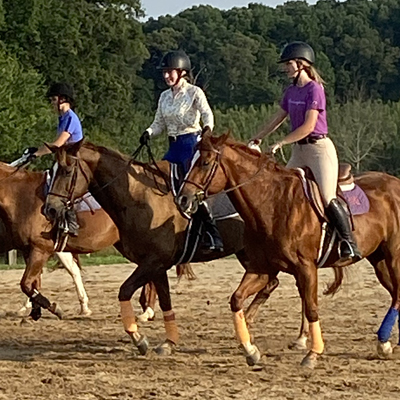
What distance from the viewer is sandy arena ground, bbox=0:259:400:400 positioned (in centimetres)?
747

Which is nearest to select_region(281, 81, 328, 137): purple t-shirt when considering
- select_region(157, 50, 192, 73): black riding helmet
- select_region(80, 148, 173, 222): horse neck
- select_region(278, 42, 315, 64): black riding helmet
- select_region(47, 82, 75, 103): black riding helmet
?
select_region(278, 42, 315, 64): black riding helmet

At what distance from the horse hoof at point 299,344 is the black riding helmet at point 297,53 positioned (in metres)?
2.87

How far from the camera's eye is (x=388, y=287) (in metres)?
9.78

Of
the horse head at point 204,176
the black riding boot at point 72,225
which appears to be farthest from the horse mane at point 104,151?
the black riding boot at point 72,225

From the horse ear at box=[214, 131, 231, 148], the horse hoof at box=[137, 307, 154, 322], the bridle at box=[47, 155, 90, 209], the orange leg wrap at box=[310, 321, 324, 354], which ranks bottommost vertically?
the horse hoof at box=[137, 307, 154, 322]

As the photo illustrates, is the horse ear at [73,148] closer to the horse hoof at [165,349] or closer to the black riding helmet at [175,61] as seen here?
the black riding helmet at [175,61]

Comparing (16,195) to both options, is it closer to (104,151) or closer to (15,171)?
(15,171)

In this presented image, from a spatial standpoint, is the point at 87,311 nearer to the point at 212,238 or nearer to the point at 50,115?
the point at 212,238

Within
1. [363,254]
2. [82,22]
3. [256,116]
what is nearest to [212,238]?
[363,254]

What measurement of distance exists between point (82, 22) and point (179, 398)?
36.6 m

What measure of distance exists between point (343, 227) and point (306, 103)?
1.17 metres

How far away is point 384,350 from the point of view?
9.00m

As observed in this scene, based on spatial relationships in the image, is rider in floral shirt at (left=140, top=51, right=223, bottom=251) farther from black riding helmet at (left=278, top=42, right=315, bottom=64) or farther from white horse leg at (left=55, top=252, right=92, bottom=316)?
white horse leg at (left=55, top=252, right=92, bottom=316)

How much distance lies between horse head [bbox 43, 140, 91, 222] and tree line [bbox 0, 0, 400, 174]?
4.11 metres
